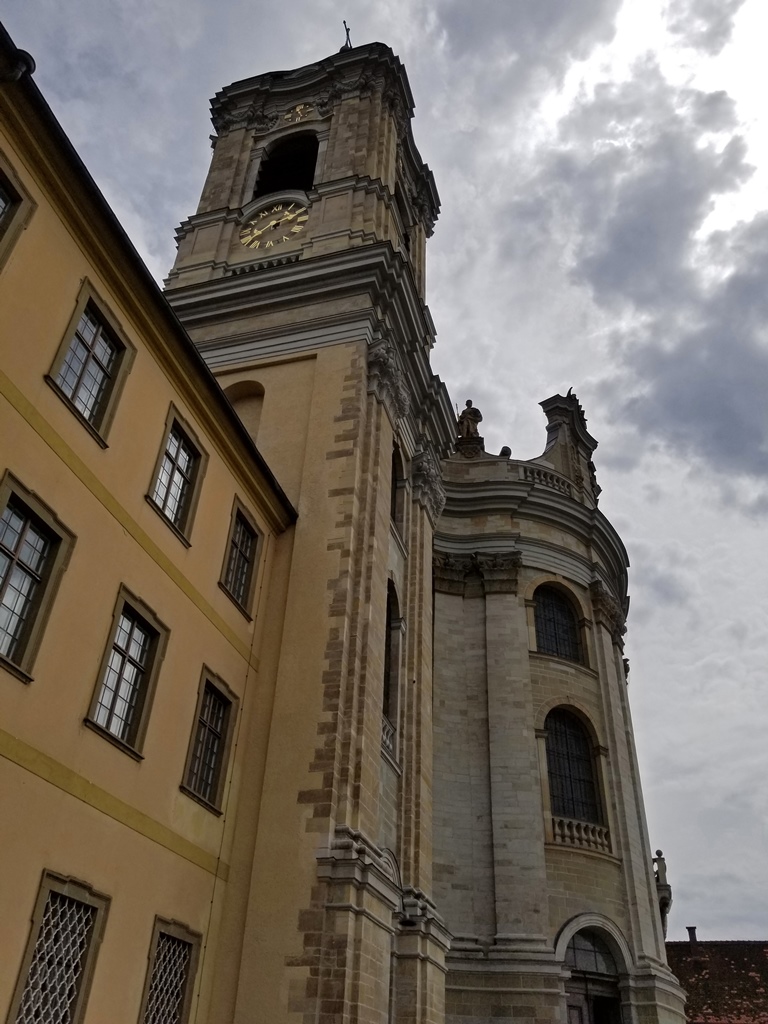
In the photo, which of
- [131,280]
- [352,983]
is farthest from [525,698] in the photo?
[131,280]

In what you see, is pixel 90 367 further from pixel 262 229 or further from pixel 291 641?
pixel 262 229

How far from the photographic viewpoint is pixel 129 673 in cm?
1143

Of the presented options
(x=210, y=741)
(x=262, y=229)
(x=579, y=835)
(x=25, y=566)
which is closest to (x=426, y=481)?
(x=262, y=229)

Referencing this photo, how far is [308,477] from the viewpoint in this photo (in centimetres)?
1705

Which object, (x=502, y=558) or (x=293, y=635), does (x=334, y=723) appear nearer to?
(x=293, y=635)

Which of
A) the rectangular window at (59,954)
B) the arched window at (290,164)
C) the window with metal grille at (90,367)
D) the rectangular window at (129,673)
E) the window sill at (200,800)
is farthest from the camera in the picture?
the arched window at (290,164)

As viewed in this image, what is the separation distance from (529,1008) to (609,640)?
437 inches

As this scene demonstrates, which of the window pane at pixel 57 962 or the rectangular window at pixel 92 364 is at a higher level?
the rectangular window at pixel 92 364

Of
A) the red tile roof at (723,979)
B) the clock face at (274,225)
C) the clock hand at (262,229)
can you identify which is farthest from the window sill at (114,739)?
the red tile roof at (723,979)

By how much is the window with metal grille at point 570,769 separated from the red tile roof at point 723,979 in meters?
19.2

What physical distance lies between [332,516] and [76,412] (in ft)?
20.8

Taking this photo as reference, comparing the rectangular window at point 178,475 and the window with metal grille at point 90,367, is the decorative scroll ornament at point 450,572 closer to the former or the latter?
the rectangular window at point 178,475

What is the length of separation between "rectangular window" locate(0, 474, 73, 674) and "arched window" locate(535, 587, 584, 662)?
58.6 ft

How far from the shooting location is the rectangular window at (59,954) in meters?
8.86
